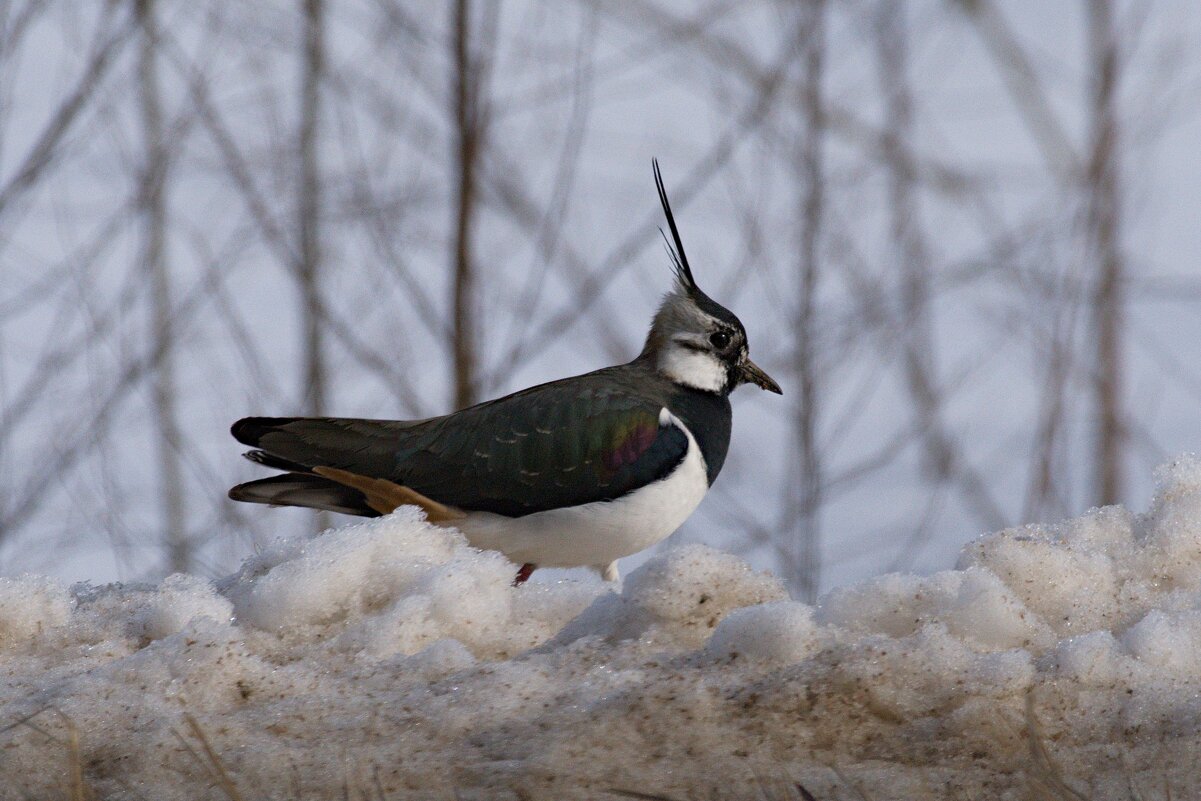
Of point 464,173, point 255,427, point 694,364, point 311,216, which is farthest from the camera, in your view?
point 311,216

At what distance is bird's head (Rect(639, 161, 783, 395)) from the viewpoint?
15.2ft

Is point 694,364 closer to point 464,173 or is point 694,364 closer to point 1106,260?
point 464,173

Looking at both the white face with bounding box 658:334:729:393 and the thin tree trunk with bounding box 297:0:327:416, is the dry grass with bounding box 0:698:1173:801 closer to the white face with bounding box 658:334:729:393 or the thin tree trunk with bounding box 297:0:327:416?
the white face with bounding box 658:334:729:393

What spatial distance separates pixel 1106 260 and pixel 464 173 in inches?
129

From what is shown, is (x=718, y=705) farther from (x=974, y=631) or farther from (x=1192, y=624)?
(x=1192, y=624)

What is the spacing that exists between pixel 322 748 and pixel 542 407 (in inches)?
91.4

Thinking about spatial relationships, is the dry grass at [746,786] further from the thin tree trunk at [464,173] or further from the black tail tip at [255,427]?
the thin tree trunk at [464,173]

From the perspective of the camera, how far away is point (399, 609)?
2.46m

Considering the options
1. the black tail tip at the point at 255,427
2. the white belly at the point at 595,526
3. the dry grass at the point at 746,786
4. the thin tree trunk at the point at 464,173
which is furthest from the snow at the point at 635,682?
the thin tree trunk at the point at 464,173

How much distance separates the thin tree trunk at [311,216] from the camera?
650 cm

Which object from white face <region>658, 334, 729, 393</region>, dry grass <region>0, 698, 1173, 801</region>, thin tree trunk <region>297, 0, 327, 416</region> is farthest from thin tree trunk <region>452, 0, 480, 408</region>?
dry grass <region>0, 698, 1173, 801</region>

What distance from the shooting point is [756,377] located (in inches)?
187

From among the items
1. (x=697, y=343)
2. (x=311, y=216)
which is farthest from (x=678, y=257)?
(x=311, y=216)

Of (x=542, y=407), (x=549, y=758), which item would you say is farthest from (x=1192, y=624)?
(x=542, y=407)
